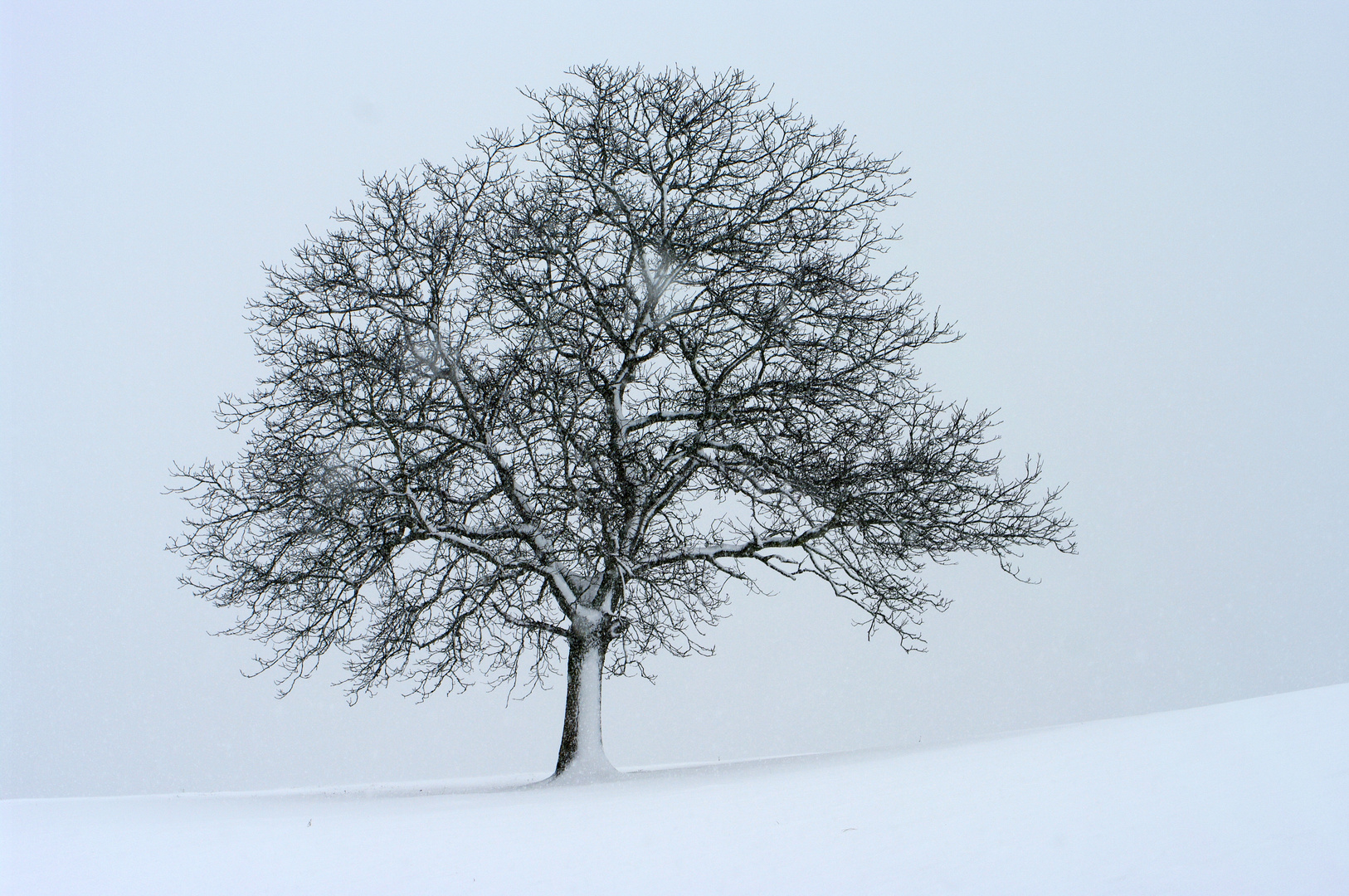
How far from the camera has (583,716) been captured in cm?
1429

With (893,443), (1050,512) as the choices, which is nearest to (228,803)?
(893,443)

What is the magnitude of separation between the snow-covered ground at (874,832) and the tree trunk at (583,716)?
257 centimetres

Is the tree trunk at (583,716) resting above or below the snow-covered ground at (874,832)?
above

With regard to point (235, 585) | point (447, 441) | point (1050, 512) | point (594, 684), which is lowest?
point (594, 684)

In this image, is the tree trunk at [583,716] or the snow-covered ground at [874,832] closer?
the snow-covered ground at [874,832]

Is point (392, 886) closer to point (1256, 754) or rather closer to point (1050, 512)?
point (1256, 754)

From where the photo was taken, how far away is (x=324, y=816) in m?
10.8

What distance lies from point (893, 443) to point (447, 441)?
19.5 feet

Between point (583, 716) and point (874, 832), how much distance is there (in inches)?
310

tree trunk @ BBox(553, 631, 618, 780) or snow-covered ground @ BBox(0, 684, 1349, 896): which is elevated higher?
→ tree trunk @ BBox(553, 631, 618, 780)

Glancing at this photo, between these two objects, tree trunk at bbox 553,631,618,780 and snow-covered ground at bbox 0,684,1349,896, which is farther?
A: tree trunk at bbox 553,631,618,780

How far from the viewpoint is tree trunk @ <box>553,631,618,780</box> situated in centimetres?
1410

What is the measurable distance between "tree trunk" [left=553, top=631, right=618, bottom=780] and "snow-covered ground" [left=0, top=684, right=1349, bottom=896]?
101 inches

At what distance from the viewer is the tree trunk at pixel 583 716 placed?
14102 mm
